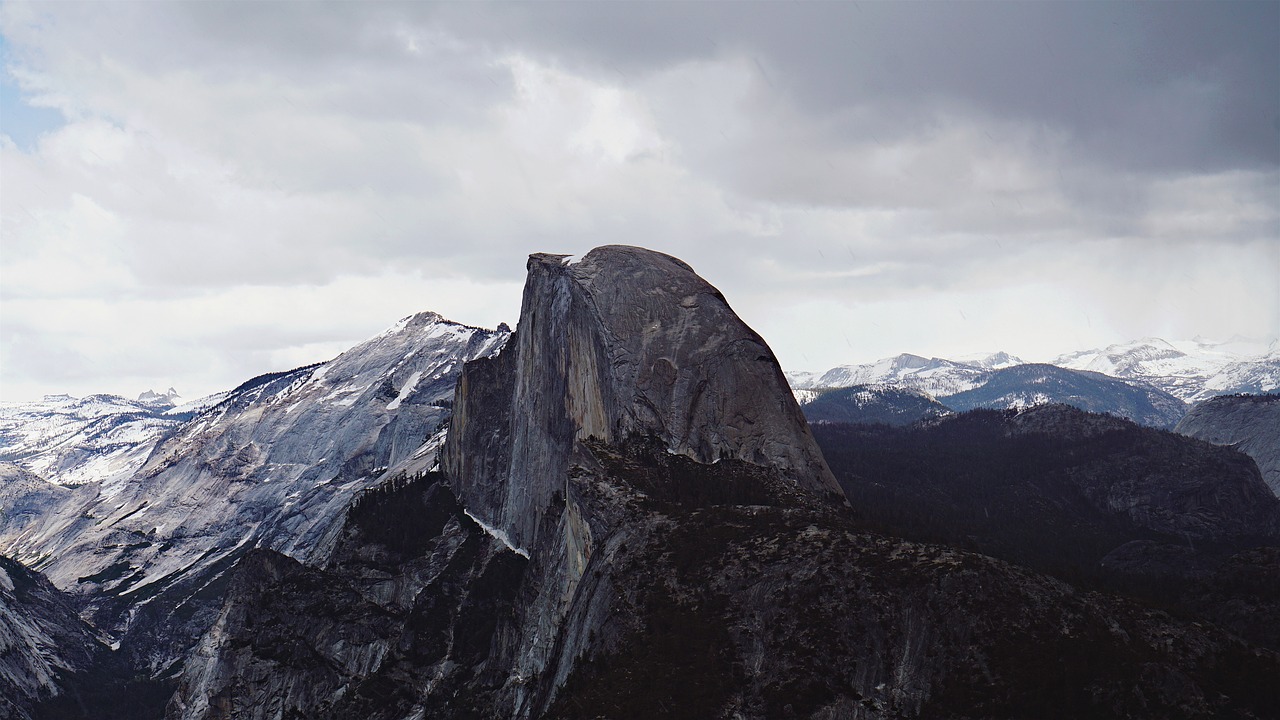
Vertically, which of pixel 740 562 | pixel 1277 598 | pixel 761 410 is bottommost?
pixel 1277 598

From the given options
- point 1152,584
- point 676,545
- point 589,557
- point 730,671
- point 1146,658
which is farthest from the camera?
point 1152,584

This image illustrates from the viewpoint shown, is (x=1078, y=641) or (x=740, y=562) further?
(x=740, y=562)

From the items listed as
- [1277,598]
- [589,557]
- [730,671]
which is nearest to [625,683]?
[730,671]

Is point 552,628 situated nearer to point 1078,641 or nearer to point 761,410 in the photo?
point 761,410

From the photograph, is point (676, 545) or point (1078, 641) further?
point (676, 545)

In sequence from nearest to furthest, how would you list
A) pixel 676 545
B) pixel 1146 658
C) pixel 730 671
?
1. pixel 1146 658
2. pixel 730 671
3. pixel 676 545

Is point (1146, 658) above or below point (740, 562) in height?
below

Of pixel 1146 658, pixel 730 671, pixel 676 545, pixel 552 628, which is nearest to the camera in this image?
pixel 1146 658

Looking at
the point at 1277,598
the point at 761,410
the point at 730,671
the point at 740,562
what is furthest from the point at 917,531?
the point at 730,671

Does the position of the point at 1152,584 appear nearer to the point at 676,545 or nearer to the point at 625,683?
the point at 676,545
